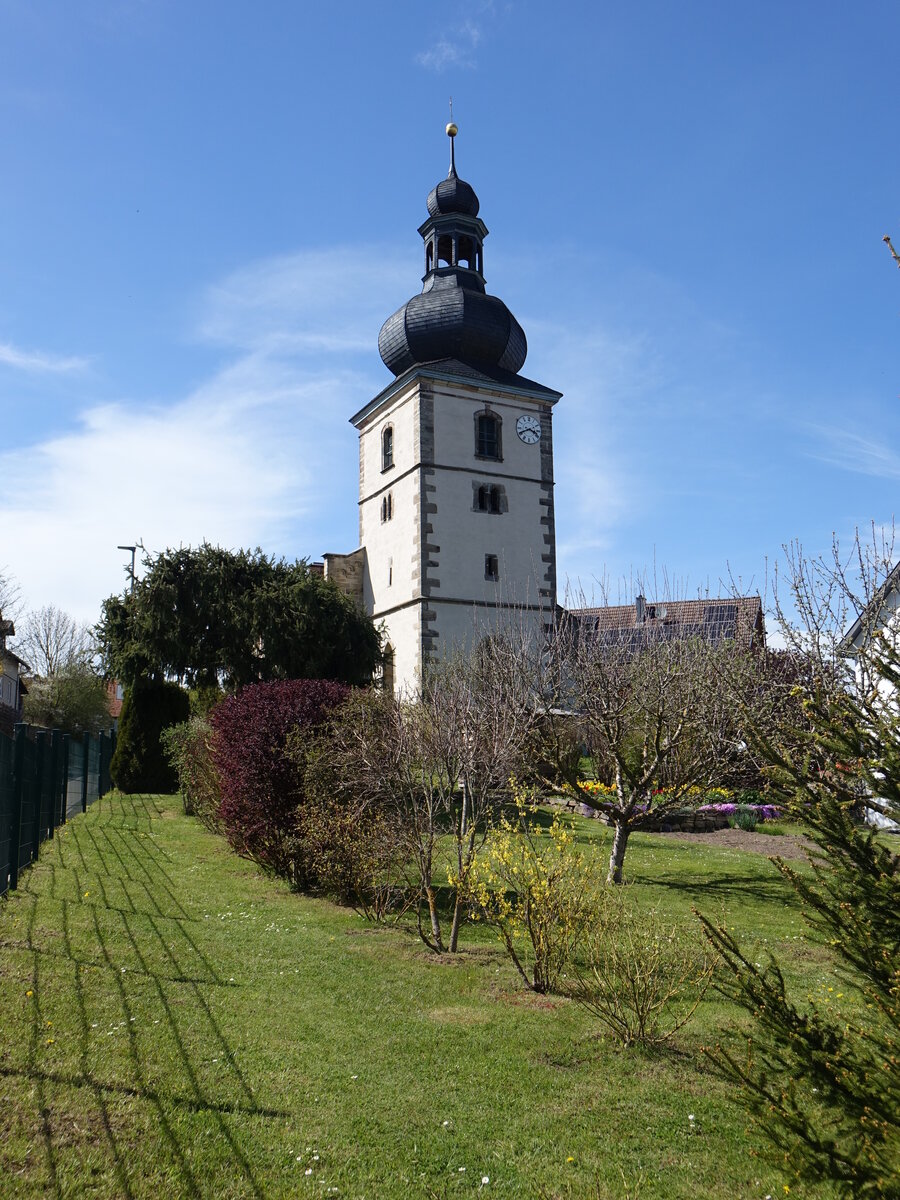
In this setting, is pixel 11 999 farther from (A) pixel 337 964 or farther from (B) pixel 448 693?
(B) pixel 448 693

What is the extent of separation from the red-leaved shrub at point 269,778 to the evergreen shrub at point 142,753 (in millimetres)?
10006

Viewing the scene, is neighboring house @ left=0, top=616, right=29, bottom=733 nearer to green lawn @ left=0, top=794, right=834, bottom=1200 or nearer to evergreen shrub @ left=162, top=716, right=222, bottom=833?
evergreen shrub @ left=162, top=716, right=222, bottom=833

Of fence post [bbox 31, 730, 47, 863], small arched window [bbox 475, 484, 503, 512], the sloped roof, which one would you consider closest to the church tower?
small arched window [bbox 475, 484, 503, 512]

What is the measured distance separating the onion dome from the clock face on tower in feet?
7.57

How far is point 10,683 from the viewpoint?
44.6 m

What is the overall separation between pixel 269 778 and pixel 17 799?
9.39ft

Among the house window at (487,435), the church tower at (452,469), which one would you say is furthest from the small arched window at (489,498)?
the house window at (487,435)

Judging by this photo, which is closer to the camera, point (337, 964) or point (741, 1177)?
point (741, 1177)

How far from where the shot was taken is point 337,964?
25.7ft

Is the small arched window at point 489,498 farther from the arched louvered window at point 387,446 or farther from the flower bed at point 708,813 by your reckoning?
the flower bed at point 708,813

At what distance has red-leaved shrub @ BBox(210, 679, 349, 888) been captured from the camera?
11.5 metres

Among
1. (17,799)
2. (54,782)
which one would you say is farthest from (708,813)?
(17,799)

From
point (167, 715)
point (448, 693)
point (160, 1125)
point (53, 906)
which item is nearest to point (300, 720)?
point (448, 693)

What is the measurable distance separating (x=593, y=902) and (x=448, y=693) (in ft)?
15.9
